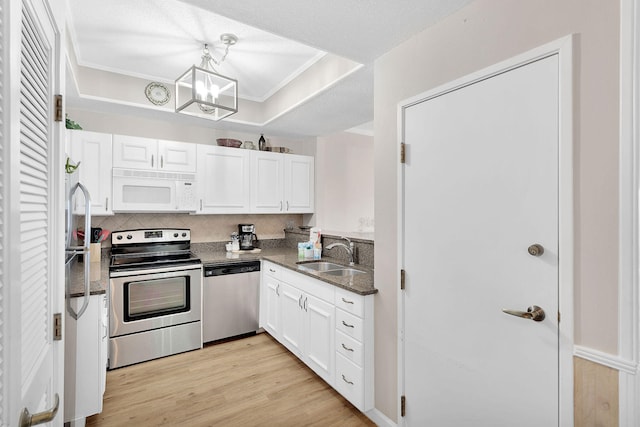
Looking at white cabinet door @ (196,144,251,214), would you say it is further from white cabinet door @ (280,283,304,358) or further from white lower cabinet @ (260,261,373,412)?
white cabinet door @ (280,283,304,358)

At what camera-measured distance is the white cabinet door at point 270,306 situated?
3.16 m

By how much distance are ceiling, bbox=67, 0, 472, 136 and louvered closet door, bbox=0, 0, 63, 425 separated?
101cm

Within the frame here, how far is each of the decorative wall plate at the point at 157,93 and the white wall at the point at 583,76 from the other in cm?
244

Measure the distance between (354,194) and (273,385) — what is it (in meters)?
3.04

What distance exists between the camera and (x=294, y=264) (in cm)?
300

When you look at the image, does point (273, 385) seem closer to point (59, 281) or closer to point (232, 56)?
point (59, 281)

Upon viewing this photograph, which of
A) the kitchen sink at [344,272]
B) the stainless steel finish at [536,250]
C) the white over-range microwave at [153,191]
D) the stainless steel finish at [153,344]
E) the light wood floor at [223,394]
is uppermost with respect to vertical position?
the white over-range microwave at [153,191]

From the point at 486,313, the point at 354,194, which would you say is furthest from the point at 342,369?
the point at 354,194

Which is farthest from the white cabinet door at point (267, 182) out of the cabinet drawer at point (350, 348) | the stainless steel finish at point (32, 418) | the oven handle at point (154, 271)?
the stainless steel finish at point (32, 418)

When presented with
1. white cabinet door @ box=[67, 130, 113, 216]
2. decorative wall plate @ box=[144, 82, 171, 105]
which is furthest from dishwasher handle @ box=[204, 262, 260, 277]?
decorative wall plate @ box=[144, 82, 171, 105]

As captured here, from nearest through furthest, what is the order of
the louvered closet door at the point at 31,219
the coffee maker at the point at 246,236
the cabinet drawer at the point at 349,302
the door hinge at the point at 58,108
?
1. the louvered closet door at the point at 31,219
2. the door hinge at the point at 58,108
3. the cabinet drawer at the point at 349,302
4. the coffee maker at the point at 246,236

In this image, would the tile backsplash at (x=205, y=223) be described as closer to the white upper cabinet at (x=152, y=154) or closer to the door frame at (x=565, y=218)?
the white upper cabinet at (x=152, y=154)

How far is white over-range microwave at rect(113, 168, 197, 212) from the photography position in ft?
9.98

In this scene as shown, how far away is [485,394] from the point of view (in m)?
1.50
